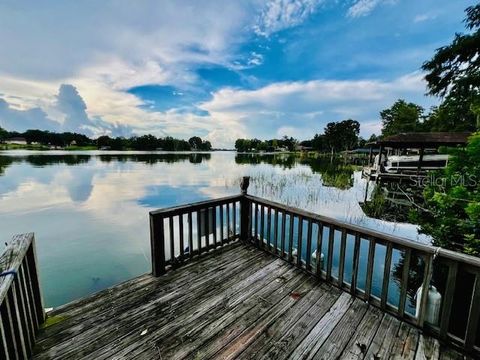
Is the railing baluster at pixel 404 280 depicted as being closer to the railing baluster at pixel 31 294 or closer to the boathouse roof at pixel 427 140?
the railing baluster at pixel 31 294

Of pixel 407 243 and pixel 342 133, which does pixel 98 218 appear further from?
pixel 342 133

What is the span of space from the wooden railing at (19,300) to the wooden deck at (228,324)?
0.60ft

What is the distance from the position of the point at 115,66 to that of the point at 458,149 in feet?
44.3

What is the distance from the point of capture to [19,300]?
62.7 inches

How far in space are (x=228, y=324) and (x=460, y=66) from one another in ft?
57.9

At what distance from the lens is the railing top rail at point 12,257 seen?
1304 mm

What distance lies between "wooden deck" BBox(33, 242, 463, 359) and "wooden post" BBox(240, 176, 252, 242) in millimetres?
1208

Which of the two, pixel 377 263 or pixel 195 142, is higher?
pixel 195 142

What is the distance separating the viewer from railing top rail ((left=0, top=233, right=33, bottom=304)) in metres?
1.30

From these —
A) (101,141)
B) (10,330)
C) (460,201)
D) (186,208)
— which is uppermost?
(101,141)

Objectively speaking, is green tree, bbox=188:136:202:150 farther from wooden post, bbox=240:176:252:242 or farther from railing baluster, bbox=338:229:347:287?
railing baluster, bbox=338:229:347:287

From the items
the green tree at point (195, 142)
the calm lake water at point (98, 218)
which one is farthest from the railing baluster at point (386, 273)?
the green tree at point (195, 142)

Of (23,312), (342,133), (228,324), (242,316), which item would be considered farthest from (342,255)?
(342,133)

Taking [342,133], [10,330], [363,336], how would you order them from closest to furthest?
1. [10,330]
2. [363,336]
3. [342,133]
